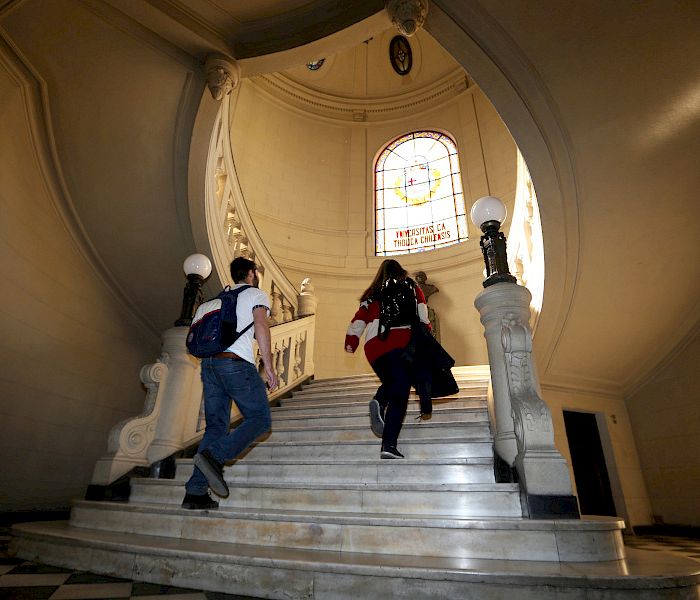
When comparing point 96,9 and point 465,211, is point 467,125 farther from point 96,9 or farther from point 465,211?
point 96,9

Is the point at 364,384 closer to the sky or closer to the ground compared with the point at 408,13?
closer to the ground

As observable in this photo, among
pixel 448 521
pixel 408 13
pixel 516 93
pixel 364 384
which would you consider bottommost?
pixel 448 521

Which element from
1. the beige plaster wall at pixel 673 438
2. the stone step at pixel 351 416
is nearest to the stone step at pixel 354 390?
the stone step at pixel 351 416

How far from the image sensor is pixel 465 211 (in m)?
9.45

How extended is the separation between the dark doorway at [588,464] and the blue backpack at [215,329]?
5.29m

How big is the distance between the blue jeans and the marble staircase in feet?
0.99

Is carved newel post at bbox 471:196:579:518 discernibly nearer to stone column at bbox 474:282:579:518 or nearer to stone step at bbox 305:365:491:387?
stone column at bbox 474:282:579:518

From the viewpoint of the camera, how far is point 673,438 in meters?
5.53

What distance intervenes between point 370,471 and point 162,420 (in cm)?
190

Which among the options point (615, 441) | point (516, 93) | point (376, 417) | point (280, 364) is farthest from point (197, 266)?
point (615, 441)

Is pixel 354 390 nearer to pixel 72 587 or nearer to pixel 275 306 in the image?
pixel 275 306

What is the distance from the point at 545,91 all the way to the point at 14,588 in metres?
4.76

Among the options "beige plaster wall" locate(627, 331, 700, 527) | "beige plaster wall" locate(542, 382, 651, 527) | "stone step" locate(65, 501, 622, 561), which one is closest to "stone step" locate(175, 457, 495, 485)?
"stone step" locate(65, 501, 622, 561)

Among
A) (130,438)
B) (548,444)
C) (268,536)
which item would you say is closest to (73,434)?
(130,438)
